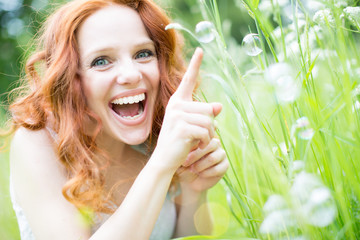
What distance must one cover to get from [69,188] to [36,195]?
110mm

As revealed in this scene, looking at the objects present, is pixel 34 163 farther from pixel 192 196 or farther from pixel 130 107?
pixel 192 196

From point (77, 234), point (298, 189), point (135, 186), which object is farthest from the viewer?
point (77, 234)

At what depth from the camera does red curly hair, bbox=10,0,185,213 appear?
111 cm

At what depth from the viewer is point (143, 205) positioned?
0.84 m

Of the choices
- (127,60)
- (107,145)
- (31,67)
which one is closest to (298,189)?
(127,60)

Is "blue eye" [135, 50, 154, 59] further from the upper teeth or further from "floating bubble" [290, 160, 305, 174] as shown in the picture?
"floating bubble" [290, 160, 305, 174]

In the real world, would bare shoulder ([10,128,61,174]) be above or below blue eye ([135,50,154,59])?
below

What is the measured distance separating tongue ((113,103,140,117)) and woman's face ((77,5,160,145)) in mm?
35

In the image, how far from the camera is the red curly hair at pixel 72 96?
1.11m

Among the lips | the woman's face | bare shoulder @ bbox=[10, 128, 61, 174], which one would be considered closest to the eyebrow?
the woman's face

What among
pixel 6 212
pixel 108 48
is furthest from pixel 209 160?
pixel 6 212

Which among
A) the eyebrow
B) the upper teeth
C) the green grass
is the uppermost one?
the eyebrow

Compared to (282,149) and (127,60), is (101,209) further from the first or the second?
(282,149)

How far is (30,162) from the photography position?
112 centimetres
